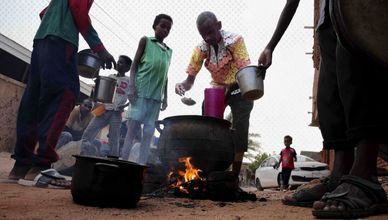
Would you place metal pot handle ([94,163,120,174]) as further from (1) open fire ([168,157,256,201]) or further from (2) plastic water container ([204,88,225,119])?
(2) plastic water container ([204,88,225,119])

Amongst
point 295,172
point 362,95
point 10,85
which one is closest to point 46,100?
point 362,95

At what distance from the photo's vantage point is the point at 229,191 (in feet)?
10.2

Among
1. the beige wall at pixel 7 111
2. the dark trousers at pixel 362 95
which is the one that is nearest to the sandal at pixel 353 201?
the dark trousers at pixel 362 95

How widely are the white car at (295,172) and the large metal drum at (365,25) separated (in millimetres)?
10683

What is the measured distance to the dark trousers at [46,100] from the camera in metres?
3.27

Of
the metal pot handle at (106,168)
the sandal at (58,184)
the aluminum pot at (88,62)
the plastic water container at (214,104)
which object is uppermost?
the aluminum pot at (88,62)

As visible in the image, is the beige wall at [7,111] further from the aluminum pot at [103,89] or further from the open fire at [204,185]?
the open fire at [204,185]

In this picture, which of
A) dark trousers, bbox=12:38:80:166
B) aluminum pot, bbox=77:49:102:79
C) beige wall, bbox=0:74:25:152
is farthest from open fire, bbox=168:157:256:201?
Result: beige wall, bbox=0:74:25:152

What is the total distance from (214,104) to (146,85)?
1.49 m

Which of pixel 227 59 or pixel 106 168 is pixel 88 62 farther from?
pixel 106 168

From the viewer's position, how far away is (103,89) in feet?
17.2

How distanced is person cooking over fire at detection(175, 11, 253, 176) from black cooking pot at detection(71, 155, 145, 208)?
6.42ft

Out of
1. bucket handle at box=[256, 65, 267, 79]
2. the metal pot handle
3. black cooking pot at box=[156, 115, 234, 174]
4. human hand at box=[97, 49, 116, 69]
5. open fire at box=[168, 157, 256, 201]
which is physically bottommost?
open fire at box=[168, 157, 256, 201]

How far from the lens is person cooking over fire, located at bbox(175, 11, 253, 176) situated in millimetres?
4020
